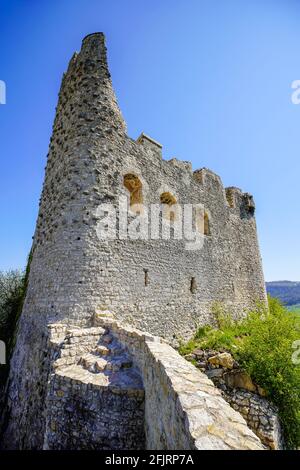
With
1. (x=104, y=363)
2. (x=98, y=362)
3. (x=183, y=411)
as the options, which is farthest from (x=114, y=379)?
(x=183, y=411)

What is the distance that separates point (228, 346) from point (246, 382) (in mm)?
1451

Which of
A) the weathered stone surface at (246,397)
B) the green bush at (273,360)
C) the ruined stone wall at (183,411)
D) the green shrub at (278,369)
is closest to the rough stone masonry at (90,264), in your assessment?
the ruined stone wall at (183,411)

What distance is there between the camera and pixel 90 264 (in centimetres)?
765

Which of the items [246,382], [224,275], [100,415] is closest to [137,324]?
[100,415]

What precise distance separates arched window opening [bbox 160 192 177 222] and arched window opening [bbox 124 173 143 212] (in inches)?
A: 56.1

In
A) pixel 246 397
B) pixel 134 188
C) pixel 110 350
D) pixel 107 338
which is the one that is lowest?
pixel 246 397

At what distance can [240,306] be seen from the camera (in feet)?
48.9

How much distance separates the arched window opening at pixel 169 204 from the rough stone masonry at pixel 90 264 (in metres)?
0.05

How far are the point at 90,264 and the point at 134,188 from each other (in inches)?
162

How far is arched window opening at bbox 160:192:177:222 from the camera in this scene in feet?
36.8

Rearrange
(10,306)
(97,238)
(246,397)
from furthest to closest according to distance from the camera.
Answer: (10,306), (246,397), (97,238)

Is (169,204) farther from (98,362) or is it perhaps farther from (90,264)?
(98,362)

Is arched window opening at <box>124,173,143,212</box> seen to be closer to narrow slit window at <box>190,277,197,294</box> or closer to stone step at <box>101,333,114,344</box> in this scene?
narrow slit window at <box>190,277,197,294</box>

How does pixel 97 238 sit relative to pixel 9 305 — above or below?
above
